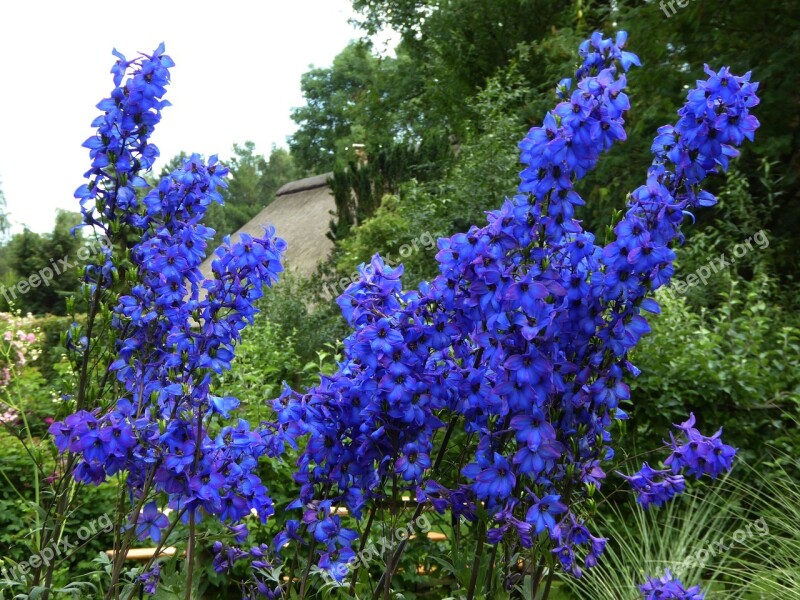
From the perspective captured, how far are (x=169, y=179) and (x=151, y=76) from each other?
332mm

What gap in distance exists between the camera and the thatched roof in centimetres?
1883

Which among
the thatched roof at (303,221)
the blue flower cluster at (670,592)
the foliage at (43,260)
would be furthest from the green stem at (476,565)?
the foliage at (43,260)

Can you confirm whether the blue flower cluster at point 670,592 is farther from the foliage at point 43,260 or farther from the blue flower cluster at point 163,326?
the foliage at point 43,260

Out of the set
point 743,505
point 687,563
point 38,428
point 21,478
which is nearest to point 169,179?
point 687,563

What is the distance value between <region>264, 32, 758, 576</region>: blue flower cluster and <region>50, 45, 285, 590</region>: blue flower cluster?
239 millimetres

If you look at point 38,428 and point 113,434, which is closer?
point 113,434

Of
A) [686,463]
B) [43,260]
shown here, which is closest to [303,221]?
[43,260]

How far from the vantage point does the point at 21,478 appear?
4.86 m

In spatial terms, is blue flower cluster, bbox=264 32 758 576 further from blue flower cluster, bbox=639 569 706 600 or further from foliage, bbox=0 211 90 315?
foliage, bbox=0 211 90 315

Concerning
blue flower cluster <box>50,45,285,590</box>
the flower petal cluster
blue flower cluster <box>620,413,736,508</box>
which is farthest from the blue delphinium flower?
the flower petal cluster

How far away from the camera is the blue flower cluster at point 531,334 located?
6.08 ft

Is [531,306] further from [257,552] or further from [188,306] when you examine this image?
[257,552]

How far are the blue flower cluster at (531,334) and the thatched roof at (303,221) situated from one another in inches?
595

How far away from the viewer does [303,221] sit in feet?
72.5
